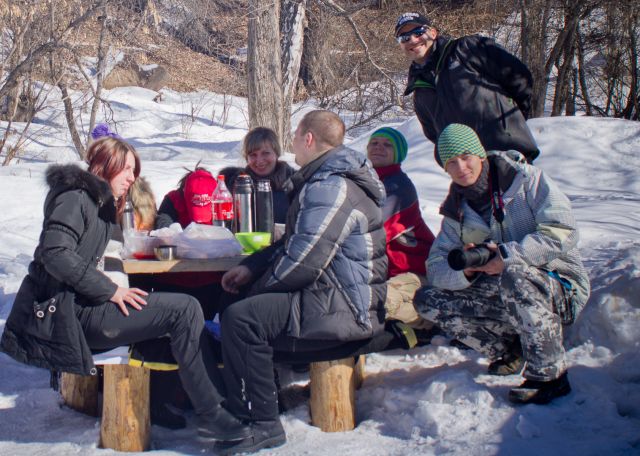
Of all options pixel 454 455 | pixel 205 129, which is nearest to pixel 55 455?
pixel 454 455

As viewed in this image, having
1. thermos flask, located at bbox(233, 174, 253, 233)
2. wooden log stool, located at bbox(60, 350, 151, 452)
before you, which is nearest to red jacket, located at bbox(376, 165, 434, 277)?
thermos flask, located at bbox(233, 174, 253, 233)

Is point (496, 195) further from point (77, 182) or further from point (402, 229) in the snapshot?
point (77, 182)

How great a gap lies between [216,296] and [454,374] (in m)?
1.52

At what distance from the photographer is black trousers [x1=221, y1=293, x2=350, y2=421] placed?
10.0ft

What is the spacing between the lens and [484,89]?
411 cm

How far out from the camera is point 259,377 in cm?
306

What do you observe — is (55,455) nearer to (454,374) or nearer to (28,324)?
(28,324)

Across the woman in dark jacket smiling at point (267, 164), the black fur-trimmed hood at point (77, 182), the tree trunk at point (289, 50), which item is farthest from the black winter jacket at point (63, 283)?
the tree trunk at point (289, 50)

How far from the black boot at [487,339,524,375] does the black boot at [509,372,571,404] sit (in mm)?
362

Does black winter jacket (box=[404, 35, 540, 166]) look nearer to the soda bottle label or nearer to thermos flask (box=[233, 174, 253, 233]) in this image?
thermos flask (box=[233, 174, 253, 233])

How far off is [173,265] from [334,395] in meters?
0.94

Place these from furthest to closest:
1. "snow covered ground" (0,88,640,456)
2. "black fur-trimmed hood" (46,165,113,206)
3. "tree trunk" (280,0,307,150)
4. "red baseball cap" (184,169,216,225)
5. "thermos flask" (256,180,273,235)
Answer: "tree trunk" (280,0,307,150) → "red baseball cap" (184,169,216,225) → "thermos flask" (256,180,273,235) → "black fur-trimmed hood" (46,165,113,206) → "snow covered ground" (0,88,640,456)

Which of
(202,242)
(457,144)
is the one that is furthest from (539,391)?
(202,242)

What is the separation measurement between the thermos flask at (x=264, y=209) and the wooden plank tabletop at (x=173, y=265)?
1.60 ft
